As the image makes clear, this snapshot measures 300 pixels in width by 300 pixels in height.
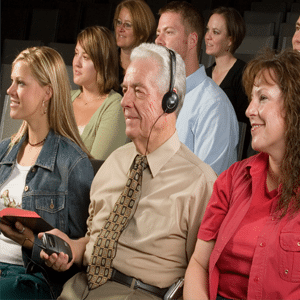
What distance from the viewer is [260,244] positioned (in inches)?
37.8

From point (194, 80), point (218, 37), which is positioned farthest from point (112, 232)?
point (218, 37)

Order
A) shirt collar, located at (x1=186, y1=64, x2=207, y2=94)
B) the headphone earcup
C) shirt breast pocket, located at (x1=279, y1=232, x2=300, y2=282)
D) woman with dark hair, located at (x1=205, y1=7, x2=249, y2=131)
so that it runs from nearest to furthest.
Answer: shirt breast pocket, located at (x1=279, y1=232, x2=300, y2=282), the headphone earcup, shirt collar, located at (x1=186, y1=64, x2=207, y2=94), woman with dark hair, located at (x1=205, y1=7, x2=249, y2=131)

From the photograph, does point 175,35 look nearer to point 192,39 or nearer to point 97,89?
point 192,39

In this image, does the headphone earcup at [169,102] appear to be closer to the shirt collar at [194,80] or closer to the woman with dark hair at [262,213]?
the woman with dark hair at [262,213]

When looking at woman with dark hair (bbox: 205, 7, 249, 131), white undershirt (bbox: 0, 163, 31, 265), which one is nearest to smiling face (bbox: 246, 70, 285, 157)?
white undershirt (bbox: 0, 163, 31, 265)

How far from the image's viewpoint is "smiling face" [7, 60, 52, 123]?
1458 millimetres

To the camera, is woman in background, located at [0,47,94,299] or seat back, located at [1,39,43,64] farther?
seat back, located at [1,39,43,64]

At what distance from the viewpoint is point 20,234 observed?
122 centimetres

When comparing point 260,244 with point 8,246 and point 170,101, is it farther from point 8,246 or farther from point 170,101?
point 8,246

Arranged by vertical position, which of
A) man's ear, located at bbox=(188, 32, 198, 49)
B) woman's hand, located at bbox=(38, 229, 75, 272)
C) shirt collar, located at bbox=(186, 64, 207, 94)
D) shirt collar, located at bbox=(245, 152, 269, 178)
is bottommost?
woman's hand, located at bbox=(38, 229, 75, 272)

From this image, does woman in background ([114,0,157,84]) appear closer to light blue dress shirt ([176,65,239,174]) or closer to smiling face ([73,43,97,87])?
smiling face ([73,43,97,87])

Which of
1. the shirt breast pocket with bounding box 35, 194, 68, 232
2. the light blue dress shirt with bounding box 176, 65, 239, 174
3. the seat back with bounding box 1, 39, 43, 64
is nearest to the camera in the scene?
the shirt breast pocket with bounding box 35, 194, 68, 232

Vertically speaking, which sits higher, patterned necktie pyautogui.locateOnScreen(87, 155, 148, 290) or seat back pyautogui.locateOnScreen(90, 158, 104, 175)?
seat back pyautogui.locateOnScreen(90, 158, 104, 175)

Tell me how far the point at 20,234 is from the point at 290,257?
0.70m
